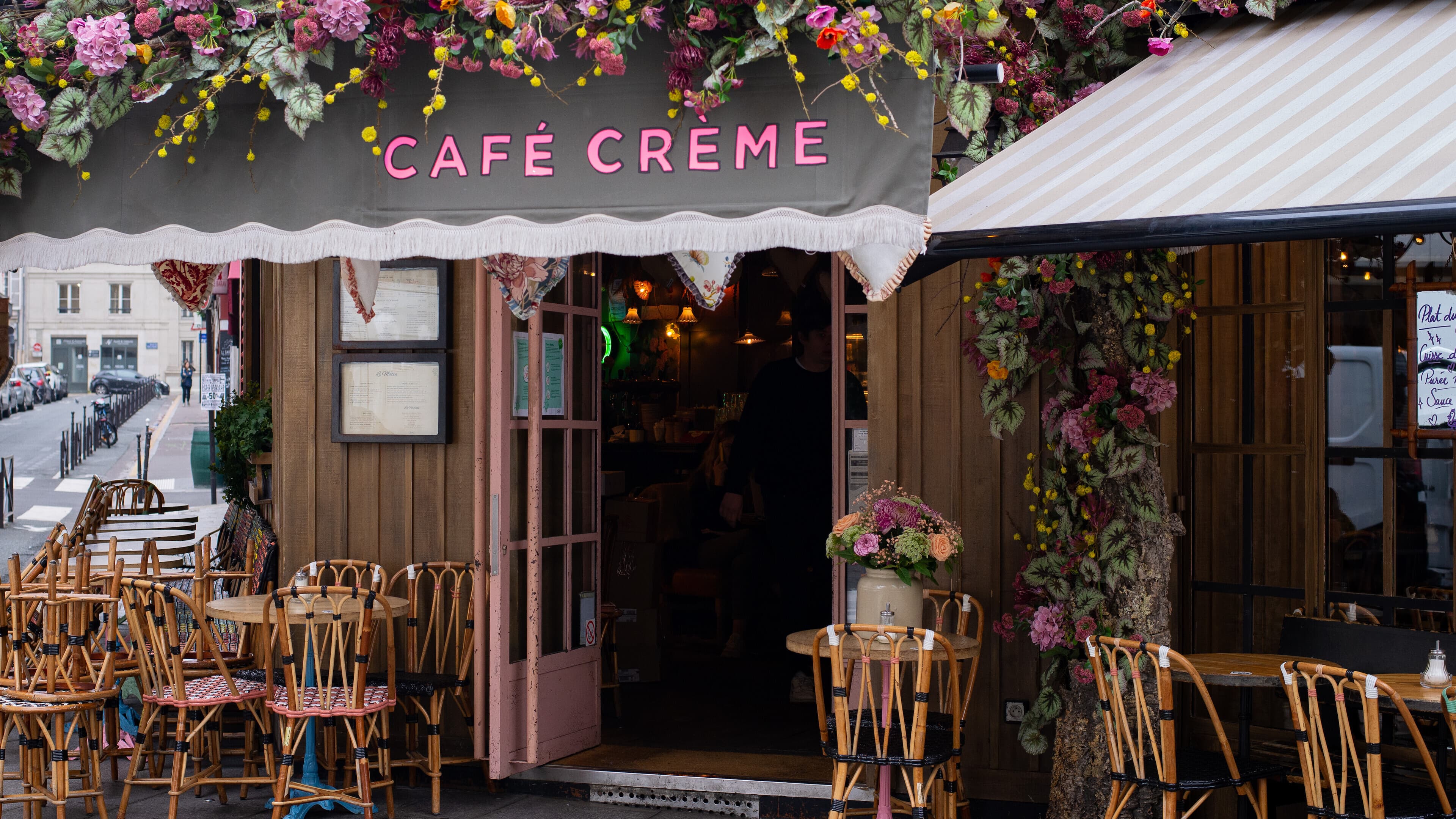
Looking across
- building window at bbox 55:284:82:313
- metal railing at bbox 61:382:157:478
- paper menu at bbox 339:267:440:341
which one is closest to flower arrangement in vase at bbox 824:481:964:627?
paper menu at bbox 339:267:440:341

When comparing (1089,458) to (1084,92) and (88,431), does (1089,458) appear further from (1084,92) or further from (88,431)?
(88,431)

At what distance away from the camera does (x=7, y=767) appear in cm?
563

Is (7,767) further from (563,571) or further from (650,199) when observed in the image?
(650,199)

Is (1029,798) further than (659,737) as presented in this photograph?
No

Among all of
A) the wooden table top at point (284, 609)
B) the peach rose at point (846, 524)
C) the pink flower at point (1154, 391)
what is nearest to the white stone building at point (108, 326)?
the wooden table top at point (284, 609)

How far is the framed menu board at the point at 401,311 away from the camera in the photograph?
211 inches

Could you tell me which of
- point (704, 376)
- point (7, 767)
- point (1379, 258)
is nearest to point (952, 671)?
point (1379, 258)

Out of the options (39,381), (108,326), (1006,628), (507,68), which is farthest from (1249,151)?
(108,326)

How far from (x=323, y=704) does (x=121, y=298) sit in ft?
202

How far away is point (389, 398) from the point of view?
5395mm

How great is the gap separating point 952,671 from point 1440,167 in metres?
2.00

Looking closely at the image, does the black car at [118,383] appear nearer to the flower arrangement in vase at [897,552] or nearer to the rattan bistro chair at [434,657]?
the rattan bistro chair at [434,657]

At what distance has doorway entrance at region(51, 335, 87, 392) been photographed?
5881 centimetres

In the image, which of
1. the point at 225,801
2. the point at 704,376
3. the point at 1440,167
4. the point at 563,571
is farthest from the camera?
the point at 704,376
